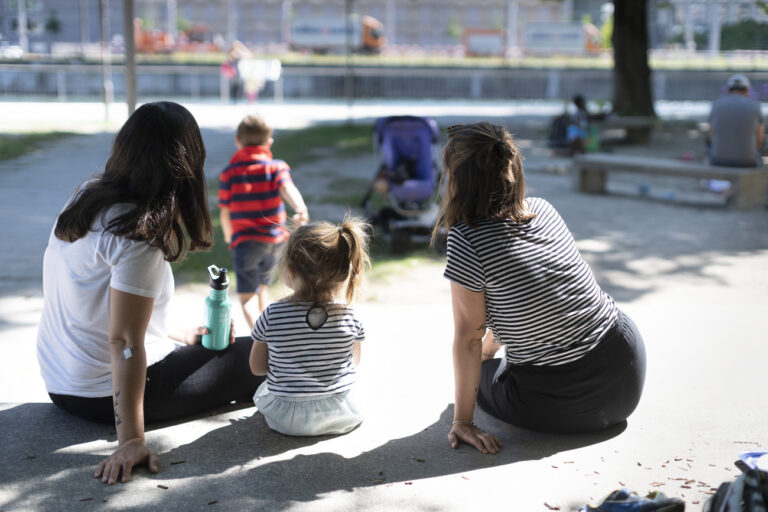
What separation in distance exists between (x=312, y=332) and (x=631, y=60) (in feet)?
51.1

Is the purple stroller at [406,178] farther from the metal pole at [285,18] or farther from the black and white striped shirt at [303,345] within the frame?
the metal pole at [285,18]

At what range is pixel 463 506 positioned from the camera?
10.3ft

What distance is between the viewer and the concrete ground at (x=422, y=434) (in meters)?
3.21

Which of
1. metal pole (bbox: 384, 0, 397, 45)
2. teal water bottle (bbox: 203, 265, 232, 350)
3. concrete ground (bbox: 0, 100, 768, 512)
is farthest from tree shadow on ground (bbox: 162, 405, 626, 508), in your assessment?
metal pole (bbox: 384, 0, 397, 45)

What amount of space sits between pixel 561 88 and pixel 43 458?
2723 centimetres

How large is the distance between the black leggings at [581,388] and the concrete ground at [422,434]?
90mm

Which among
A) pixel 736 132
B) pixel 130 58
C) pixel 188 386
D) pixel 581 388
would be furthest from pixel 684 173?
pixel 188 386

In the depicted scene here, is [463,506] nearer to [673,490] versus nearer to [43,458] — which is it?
[673,490]

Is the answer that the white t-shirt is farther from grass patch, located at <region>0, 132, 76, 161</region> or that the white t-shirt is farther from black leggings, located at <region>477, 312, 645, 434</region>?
grass patch, located at <region>0, 132, 76, 161</region>

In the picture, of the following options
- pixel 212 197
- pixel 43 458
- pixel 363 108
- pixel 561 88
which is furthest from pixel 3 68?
pixel 43 458

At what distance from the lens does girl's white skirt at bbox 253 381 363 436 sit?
3.65 metres

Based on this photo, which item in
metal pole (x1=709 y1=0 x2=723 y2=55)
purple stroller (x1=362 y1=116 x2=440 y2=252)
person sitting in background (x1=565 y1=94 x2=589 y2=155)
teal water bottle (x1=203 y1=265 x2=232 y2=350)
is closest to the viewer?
teal water bottle (x1=203 y1=265 x2=232 y2=350)

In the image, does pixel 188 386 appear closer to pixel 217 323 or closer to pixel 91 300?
pixel 217 323

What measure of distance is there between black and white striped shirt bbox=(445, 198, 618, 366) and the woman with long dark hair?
3.44 feet
